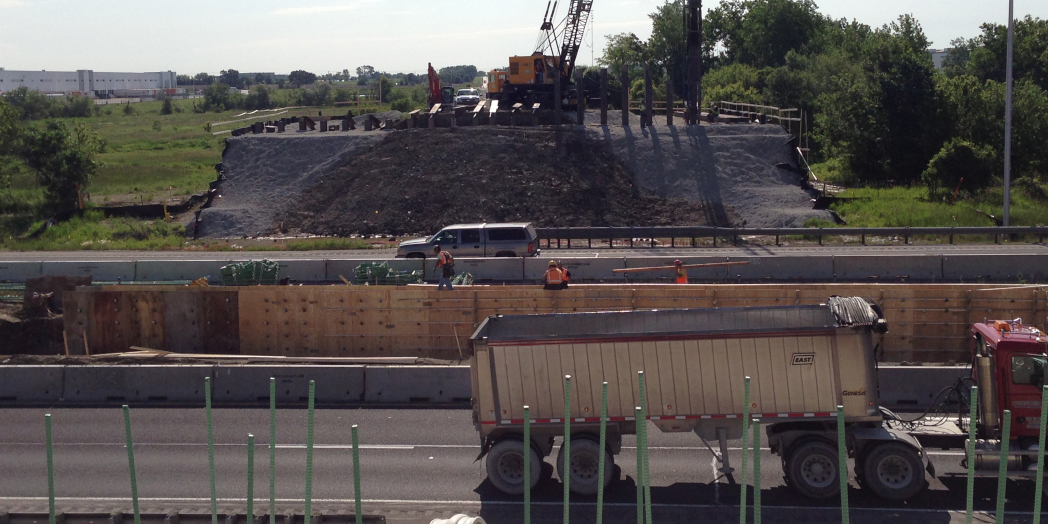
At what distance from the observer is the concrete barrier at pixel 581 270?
27.8 meters

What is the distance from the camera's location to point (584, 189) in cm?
4250

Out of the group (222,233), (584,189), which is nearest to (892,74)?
(584,189)

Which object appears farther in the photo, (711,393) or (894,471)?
(711,393)

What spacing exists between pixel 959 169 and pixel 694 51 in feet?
47.5

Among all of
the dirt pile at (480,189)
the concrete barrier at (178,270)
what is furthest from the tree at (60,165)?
the concrete barrier at (178,270)

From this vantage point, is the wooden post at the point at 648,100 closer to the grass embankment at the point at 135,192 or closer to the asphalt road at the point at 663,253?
the asphalt road at the point at 663,253

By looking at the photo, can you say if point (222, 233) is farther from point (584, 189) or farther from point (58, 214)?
point (584, 189)

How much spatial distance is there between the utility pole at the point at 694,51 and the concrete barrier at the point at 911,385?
34115mm

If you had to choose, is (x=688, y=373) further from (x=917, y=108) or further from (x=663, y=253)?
(x=917, y=108)

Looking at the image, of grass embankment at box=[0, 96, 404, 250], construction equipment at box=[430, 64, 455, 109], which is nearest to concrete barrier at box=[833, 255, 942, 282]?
grass embankment at box=[0, 96, 404, 250]

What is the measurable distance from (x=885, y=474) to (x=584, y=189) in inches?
1246

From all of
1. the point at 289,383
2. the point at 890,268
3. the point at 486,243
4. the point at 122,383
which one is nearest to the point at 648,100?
the point at 486,243

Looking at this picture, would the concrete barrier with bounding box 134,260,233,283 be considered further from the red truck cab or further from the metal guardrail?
the red truck cab

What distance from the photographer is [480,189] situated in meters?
43.0
